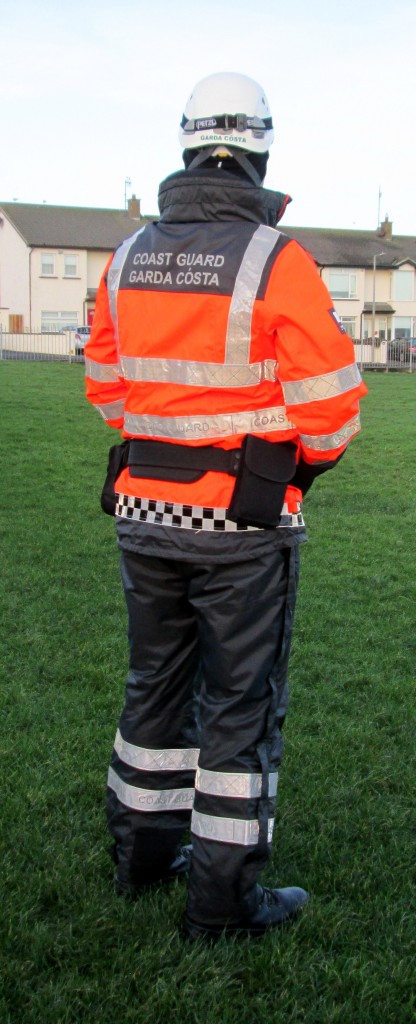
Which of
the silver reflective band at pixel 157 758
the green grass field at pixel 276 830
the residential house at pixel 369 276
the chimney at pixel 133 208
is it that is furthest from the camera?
the residential house at pixel 369 276

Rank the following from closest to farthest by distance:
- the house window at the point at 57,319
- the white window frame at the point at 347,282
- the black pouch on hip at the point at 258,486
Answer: the black pouch on hip at the point at 258,486
the house window at the point at 57,319
the white window frame at the point at 347,282

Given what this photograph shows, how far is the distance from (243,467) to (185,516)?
213 millimetres

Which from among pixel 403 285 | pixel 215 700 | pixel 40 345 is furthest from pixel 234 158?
pixel 403 285

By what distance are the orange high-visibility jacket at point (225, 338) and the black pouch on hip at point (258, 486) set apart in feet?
0.16

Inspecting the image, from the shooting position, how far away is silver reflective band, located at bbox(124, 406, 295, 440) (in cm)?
277

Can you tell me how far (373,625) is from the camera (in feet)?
19.7

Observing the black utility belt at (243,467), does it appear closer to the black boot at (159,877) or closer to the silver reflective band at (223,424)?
the silver reflective band at (223,424)

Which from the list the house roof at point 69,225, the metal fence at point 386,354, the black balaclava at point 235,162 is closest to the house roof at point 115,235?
the house roof at point 69,225

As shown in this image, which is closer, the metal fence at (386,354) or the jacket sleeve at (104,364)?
the jacket sleeve at (104,364)

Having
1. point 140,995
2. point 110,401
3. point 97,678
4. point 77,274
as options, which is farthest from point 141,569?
point 77,274

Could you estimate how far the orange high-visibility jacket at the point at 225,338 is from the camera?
2654 mm

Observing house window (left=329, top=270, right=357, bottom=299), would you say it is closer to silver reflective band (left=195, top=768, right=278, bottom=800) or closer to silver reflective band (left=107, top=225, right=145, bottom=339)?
silver reflective band (left=107, top=225, right=145, bottom=339)

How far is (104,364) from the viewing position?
3266mm

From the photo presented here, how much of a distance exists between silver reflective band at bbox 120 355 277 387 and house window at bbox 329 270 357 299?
51.6 meters
